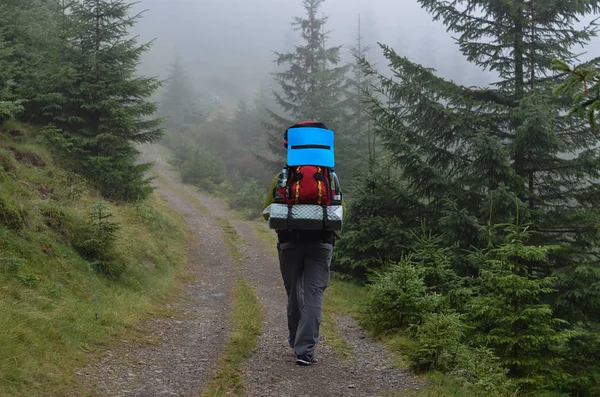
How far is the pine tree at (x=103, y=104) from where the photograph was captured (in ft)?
41.1

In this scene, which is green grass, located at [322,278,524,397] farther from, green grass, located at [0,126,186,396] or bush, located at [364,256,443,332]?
green grass, located at [0,126,186,396]

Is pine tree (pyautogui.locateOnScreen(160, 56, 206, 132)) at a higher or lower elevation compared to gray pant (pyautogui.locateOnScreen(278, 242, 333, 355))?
higher

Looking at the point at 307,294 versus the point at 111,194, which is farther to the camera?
the point at 111,194

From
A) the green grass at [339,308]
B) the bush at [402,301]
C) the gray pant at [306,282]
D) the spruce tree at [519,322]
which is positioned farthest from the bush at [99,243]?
the spruce tree at [519,322]

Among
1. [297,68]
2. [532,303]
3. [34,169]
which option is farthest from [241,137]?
[532,303]

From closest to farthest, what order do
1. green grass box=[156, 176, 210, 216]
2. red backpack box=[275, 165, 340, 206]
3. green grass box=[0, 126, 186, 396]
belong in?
green grass box=[0, 126, 186, 396] → red backpack box=[275, 165, 340, 206] → green grass box=[156, 176, 210, 216]

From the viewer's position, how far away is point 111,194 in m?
12.7

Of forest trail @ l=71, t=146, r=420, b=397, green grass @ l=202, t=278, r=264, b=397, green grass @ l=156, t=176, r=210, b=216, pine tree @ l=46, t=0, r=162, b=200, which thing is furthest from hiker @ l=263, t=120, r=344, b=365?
green grass @ l=156, t=176, r=210, b=216

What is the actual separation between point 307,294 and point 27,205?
5311 mm

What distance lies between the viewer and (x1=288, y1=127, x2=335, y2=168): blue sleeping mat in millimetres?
4996

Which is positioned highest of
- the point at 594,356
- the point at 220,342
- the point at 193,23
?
the point at 193,23

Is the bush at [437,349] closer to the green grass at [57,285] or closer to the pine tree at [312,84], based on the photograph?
the green grass at [57,285]

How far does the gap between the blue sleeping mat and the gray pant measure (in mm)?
938

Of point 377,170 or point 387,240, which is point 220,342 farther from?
point 377,170
